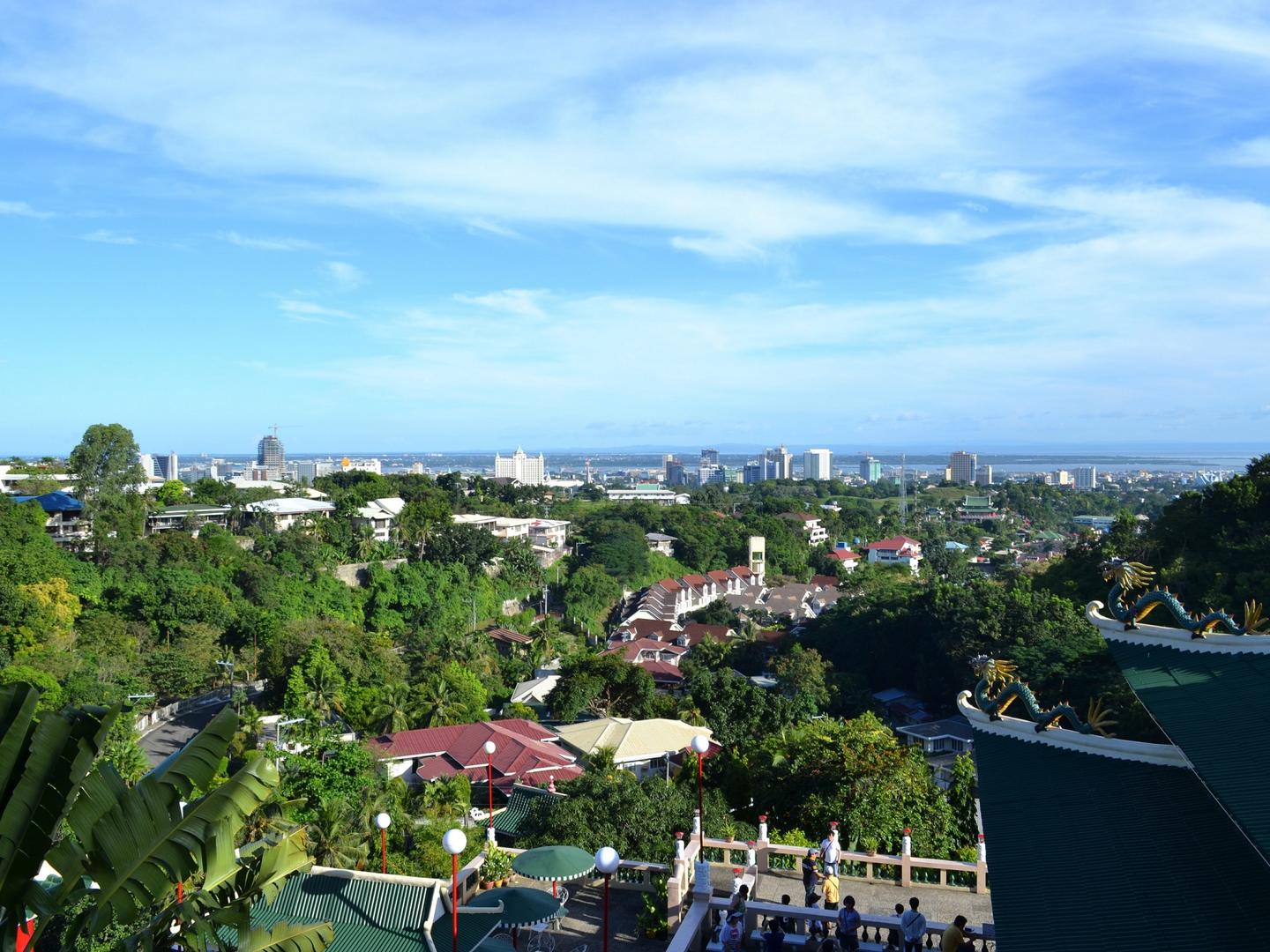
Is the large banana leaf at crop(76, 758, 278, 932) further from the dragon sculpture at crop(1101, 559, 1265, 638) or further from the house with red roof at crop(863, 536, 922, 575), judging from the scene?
the house with red roof at crop(863, 536, 922, 575)

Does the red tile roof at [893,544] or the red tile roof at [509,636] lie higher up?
the red tile roof at [893,544]

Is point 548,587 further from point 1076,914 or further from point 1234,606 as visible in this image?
point 1076,914

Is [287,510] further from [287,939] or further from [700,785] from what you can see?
[287,939]

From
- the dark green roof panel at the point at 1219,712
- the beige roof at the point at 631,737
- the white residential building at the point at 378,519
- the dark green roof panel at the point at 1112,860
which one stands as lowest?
the beige roof at the point at 631,737

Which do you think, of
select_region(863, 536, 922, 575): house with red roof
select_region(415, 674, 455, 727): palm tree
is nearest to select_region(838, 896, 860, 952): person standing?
select_region(415, 674, 455, 727): palm tree

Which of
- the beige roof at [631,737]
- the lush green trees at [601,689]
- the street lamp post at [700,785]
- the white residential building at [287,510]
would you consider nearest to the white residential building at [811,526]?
the white residential building at [287,510]

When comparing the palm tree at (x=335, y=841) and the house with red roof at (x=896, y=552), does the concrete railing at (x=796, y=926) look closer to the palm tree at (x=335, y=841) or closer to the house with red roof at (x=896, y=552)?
the palm tree at (x=335, y=841)
